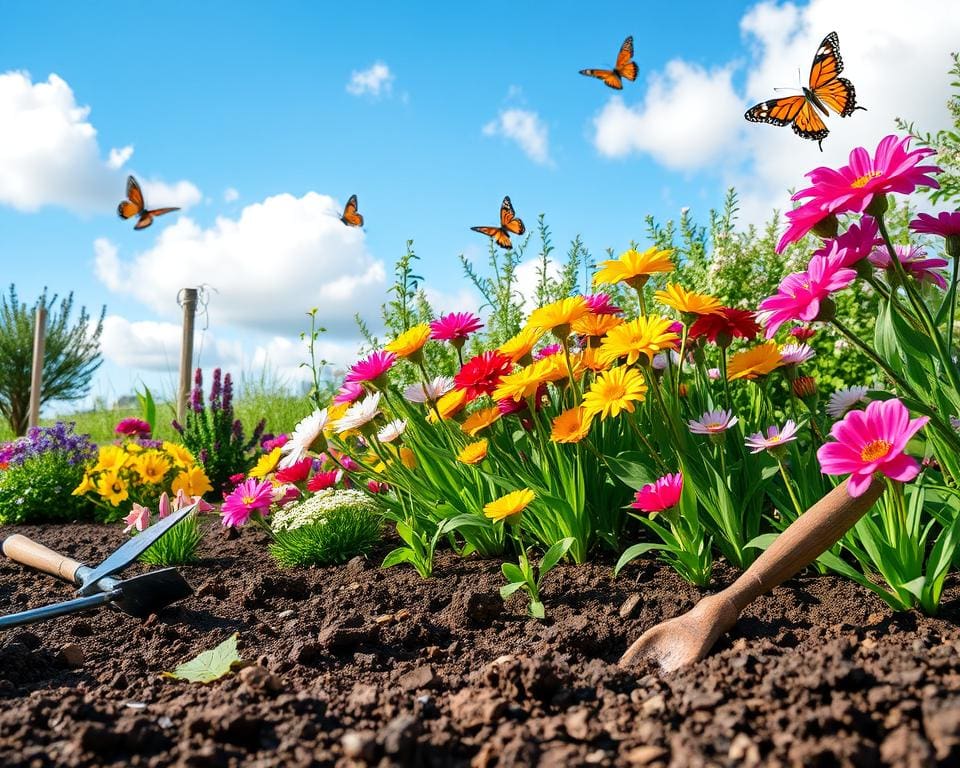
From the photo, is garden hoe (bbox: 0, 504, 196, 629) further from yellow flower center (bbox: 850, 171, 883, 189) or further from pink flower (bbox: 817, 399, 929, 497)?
yellow flower center (bbox: 850, 171, 883, 189)

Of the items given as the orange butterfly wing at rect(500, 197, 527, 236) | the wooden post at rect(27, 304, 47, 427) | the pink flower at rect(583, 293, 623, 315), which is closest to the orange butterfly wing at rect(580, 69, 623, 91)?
the orange butterfly wing at rect(500, 197, 527, 236)

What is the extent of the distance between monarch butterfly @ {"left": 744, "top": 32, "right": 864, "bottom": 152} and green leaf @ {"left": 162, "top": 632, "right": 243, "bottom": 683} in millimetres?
2731

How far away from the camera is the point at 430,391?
2834mm

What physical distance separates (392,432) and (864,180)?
1.83m

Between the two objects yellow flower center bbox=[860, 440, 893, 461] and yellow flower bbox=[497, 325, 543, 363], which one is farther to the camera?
yellow flower bbox=[497, 325, 543, 363]

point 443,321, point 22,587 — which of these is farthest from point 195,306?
point 443,321

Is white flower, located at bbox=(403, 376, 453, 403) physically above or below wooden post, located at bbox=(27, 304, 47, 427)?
below

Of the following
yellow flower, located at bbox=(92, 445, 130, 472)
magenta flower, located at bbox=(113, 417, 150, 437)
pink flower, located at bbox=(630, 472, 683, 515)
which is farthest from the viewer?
magenta flower, located at bbox=(113, 417, 150, 437)

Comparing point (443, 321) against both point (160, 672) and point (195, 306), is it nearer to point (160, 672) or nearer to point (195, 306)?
point (160, 672)

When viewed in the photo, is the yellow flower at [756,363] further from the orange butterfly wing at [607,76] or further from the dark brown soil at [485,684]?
the orange butterfly wing at [607,76]

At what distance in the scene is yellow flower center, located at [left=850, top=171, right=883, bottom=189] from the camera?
171 cm

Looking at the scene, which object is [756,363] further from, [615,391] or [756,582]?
[756,582]

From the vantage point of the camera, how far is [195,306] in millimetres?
9391

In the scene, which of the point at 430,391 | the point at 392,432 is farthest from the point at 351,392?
the point at 430,391
